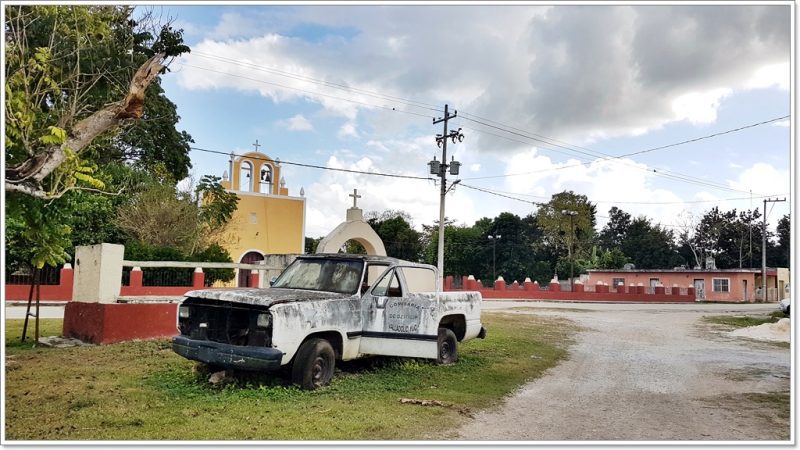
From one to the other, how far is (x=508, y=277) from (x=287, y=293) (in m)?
52.1

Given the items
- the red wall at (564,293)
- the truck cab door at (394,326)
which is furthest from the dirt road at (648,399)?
the red wall at (564,293)

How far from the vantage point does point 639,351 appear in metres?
12.8

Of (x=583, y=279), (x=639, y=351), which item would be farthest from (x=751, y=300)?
(x=639, y=351)

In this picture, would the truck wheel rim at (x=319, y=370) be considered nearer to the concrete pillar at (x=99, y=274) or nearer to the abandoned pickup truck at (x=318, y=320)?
the abandoned pickup truck at (x=318, y=320)

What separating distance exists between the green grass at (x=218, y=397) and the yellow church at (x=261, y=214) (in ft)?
75.0

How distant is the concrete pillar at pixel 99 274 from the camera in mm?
10234

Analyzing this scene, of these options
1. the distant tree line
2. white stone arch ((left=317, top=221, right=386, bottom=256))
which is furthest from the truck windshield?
the distant tree line

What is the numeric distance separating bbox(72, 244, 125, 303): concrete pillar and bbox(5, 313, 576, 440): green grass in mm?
986

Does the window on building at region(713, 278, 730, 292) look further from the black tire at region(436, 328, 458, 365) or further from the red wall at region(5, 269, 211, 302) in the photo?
the black tire at region(436, 328, 458, 365)

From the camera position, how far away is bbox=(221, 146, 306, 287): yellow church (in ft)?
106

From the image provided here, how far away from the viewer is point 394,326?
813 centimetres

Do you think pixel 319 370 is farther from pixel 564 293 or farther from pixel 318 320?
pixel 564 293

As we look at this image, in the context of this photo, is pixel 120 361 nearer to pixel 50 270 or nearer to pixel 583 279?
pixel 50 270

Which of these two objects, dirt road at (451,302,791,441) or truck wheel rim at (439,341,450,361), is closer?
dirt road at (451,302,791,441)
